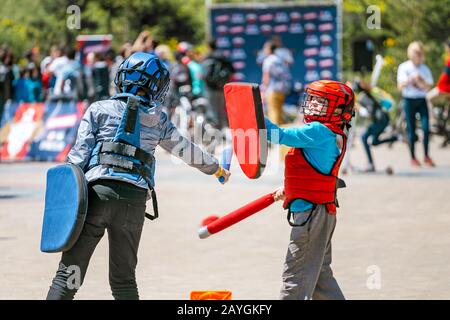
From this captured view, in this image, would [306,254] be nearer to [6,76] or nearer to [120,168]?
[120,168]

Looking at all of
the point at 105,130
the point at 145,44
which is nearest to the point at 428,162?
the point at 145,44

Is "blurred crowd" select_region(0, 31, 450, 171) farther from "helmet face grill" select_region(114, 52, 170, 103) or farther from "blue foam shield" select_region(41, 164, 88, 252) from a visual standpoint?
"blue foam shield" select_region(41, 164, 88, 252)

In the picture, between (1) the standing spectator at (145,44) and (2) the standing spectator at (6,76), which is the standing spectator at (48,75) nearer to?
(2) the standing spectator at (6,76)

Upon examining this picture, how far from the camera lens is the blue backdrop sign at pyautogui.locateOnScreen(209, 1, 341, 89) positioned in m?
29.8

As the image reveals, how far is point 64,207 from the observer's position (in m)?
5.97

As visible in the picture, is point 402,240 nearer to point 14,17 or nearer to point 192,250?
point 192,250

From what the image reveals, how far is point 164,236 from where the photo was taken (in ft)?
35.7

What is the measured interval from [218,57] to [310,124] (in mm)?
16194

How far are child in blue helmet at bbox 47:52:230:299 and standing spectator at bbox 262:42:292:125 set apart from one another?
15.9m

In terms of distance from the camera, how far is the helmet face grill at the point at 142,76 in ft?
20.7

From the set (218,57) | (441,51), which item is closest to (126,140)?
(218,57)

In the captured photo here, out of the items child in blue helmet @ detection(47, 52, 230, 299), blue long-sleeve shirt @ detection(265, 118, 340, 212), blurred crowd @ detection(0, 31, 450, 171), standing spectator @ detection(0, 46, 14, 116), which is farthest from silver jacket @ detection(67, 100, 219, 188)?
standing spectator @ detection(0, 46, 14, 116)

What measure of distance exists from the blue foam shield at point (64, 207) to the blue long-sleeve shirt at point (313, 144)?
99cm

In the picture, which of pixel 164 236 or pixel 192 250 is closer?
pixel 192 250
